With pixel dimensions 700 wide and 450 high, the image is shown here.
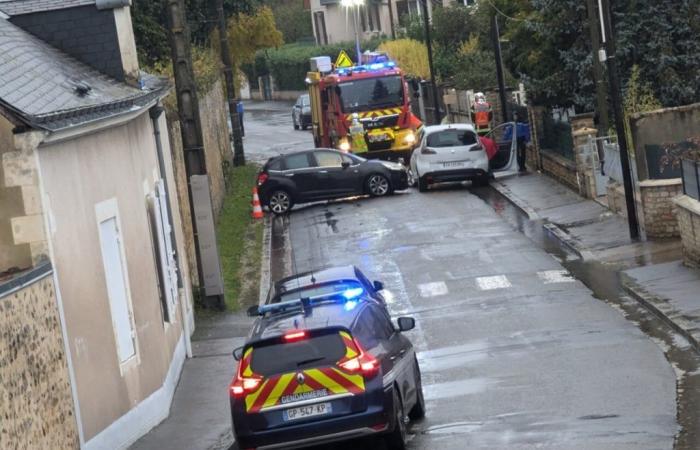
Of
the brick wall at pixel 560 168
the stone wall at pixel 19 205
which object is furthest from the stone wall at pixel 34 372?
the brick wall at pixel 560 168

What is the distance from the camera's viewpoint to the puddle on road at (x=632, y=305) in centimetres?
1505

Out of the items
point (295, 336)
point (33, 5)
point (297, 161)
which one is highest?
point (33, 5)

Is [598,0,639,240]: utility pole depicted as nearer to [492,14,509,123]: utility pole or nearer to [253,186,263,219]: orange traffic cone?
[253,186,263,219]: orange traffic cone

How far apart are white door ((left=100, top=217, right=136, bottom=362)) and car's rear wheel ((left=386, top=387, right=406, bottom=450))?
12.1 feet

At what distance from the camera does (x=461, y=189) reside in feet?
127

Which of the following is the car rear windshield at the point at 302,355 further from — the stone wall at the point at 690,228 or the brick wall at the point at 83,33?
the stone wall at the point at 690,228

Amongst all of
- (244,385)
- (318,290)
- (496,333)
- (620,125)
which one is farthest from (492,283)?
(244,385)

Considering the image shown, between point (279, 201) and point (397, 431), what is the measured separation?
2367cm

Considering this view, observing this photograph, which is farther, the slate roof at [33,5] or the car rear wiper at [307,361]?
the slate roof at [33,5]

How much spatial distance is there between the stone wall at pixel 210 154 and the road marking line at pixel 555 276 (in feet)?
21.6

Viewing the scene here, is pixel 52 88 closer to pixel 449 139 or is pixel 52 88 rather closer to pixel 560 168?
pixel 560 168

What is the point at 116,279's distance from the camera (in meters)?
17.5

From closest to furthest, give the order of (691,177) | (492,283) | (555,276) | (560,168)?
(691,177)
(492,283)
(555,276)
(560,168)

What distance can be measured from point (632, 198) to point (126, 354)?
44.0 feet
